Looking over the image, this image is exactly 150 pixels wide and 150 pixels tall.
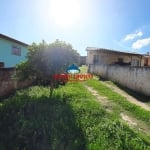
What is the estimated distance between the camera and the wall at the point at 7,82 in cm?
1120

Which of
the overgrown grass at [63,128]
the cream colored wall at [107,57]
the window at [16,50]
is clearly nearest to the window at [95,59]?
the cream colored wall at [107,57]

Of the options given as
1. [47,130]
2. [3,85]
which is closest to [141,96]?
[47,130]

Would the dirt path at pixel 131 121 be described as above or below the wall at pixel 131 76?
below

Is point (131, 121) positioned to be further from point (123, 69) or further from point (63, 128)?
point (123, 69)

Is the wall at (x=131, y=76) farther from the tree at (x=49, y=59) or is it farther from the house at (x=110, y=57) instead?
the house at (x=110, y=57)

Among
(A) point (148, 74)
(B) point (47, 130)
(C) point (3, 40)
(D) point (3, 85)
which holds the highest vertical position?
(C) point (3, 40)

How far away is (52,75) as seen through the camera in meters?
→ 11.3

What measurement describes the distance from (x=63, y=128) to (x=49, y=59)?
16.3 feet

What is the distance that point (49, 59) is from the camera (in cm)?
1080

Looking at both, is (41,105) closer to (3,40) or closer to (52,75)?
(52,75)

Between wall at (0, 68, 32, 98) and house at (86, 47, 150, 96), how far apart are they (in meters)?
7.61

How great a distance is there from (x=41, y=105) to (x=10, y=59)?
12811mm

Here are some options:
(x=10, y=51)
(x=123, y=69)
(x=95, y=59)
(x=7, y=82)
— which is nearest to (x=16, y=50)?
(x=10, y=51)

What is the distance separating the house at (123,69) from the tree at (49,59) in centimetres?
426
